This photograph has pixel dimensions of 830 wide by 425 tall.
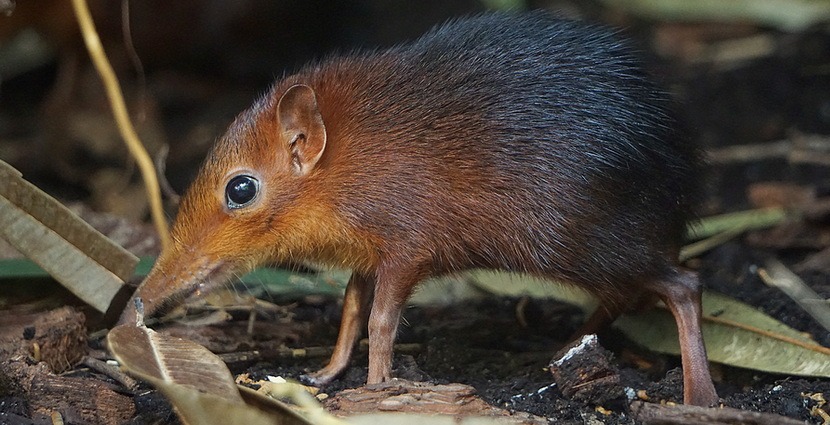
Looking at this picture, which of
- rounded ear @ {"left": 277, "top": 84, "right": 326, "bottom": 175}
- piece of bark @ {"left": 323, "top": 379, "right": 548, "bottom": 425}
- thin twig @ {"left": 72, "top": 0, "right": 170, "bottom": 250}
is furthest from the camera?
thin twig @ {"left": 72, "top": 0, "right": 170, "bottom": 250}

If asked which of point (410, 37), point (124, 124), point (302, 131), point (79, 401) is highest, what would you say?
point (410, 37)

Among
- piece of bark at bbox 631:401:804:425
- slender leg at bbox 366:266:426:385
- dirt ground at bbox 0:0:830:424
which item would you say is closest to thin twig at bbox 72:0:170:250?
dirt ground at bbox 0:0:830:424

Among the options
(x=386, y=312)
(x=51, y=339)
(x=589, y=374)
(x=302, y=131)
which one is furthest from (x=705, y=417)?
(x=51, y=339)

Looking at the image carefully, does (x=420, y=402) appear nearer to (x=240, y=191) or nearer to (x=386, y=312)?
(x=386, y=312)

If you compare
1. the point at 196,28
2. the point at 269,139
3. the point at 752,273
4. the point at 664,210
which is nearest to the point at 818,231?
the point at 752,273

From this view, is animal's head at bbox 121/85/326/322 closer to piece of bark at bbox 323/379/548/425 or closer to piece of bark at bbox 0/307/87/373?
piece of bark at bbox 0/307/87/373

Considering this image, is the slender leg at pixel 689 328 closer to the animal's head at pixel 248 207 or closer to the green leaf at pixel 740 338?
the green leaf at pixel 740 338
